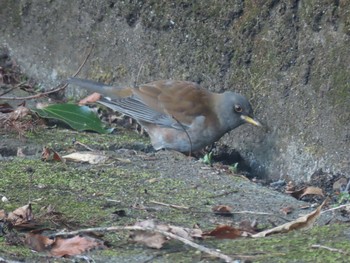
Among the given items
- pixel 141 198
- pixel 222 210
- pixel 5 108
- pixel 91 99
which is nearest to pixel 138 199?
pixel 141 198

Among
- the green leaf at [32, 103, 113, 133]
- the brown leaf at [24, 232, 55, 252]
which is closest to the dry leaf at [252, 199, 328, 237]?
the brown leaf at [24, 232, 55, 252]

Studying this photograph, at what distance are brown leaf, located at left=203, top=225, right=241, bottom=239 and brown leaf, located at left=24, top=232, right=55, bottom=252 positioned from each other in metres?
0.57

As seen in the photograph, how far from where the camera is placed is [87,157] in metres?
5.06

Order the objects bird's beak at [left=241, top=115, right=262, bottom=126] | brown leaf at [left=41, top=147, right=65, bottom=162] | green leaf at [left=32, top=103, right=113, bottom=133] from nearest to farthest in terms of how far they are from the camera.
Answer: brown leaf at [left=41, top=147, right=65, bottom=162]
bird's beak at [left=241, top=115, right=262, bottom=126]
green leaf at [left=32, top=103, right=113, bottom=133]

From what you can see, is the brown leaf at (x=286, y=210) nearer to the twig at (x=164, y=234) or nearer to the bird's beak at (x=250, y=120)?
the twig at (x=164, y=234)

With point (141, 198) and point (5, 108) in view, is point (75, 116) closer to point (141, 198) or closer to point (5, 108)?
point (5, 108)

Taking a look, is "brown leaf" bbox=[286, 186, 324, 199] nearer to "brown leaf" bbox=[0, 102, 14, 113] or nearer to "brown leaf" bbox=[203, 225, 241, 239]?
"brown leaf" bbox=[203, 225, 241, 239]

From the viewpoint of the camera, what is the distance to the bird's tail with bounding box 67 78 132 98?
21.0 feet

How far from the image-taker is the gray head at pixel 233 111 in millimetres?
5641

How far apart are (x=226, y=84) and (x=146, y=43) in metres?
0.75

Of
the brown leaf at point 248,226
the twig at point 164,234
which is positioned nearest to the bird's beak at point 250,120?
the brown leaf at point 248,226

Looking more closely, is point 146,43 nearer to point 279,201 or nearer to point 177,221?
point 279,201

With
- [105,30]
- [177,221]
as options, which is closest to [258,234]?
[177,221]

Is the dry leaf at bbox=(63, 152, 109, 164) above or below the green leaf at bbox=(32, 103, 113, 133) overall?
above
